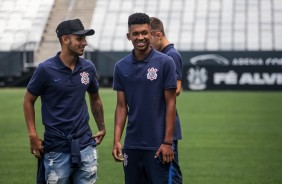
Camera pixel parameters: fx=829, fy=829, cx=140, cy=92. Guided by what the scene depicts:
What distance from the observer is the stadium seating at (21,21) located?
45.2 m

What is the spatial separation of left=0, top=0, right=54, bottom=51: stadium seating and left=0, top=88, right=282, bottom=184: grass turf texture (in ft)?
51.7

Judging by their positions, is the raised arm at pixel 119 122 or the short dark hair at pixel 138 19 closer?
the short dark hair at pixel 138 19

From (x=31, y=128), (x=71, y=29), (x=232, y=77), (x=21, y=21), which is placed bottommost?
(x=31, y=128)

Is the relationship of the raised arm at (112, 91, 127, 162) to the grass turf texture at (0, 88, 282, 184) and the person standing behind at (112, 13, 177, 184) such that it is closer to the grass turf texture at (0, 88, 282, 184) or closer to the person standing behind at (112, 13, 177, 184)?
the person standing behind at (112, 13, 177, 184)

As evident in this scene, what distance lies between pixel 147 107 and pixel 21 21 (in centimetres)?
4004

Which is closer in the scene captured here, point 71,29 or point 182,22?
point 71,29

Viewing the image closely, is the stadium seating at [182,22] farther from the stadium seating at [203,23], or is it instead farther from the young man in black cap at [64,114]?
the young man in black cap at [64,114]

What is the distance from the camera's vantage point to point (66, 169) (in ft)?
25.6

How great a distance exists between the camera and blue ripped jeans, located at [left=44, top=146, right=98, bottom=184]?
25.6 feet

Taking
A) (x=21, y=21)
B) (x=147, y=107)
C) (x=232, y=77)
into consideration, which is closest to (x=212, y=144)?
(x=147, y=107)

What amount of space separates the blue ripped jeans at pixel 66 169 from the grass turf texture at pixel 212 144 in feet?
14.0

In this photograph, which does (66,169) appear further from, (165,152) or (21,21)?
(21,21)

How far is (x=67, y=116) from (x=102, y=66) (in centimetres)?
3283

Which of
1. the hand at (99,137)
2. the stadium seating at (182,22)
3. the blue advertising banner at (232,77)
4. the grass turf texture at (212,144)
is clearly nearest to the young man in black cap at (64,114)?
the hand at (99,137)
